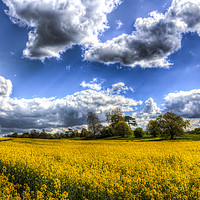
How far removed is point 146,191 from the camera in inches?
214

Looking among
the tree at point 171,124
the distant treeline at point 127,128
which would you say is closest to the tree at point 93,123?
the distant treeline at point 127,128

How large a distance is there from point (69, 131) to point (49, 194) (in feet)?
352

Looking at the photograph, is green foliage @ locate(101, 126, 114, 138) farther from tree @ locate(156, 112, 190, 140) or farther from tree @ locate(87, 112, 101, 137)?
tree @ locate(156, 112, 190, 140)

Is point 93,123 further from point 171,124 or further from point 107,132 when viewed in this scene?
point 171,124

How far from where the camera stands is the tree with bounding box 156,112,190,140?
1693 inches

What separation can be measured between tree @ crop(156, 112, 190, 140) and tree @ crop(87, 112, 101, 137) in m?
28.0

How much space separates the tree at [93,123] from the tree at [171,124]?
92.0 feet

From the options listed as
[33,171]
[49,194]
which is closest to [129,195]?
[49,194]

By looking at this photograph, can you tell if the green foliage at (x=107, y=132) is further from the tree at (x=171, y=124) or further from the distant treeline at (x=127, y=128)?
the tree at (x=171, y=124)

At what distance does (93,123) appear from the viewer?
66.2 meters

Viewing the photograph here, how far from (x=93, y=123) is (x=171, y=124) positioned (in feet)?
106

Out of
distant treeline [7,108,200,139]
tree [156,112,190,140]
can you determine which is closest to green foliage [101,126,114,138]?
distant treeline [7,108,200,139]

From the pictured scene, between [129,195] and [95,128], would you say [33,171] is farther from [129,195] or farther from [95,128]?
[95,128]

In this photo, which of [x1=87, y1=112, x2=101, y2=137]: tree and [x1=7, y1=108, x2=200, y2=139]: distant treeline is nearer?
[x1=7, y1=108, x2=200, y2=139]: distant treeline
